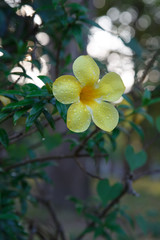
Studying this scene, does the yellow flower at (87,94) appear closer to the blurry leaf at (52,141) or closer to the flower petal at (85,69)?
the flower petal at (85,69)

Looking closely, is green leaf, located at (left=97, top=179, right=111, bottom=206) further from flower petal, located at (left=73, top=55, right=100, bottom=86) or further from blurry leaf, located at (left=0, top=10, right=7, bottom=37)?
blurry leaf, located at (left=0, top=10, right=7, bottom=37)

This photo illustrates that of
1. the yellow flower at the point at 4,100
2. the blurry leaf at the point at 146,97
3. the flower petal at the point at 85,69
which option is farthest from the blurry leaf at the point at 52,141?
the flower petal at the point at 85,69

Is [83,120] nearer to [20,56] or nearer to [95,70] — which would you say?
[95,70]

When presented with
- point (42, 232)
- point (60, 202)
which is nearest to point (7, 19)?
point (42, 232)

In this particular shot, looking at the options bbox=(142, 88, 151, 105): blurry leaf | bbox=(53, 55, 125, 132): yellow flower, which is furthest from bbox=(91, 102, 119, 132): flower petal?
bbox=(142, 88, 151, 105): blurry leaf

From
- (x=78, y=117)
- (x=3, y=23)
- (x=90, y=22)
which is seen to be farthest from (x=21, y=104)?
(x=3, y=23)

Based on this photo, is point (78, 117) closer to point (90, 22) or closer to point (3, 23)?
point (90, 22)

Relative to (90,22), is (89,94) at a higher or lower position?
lower
